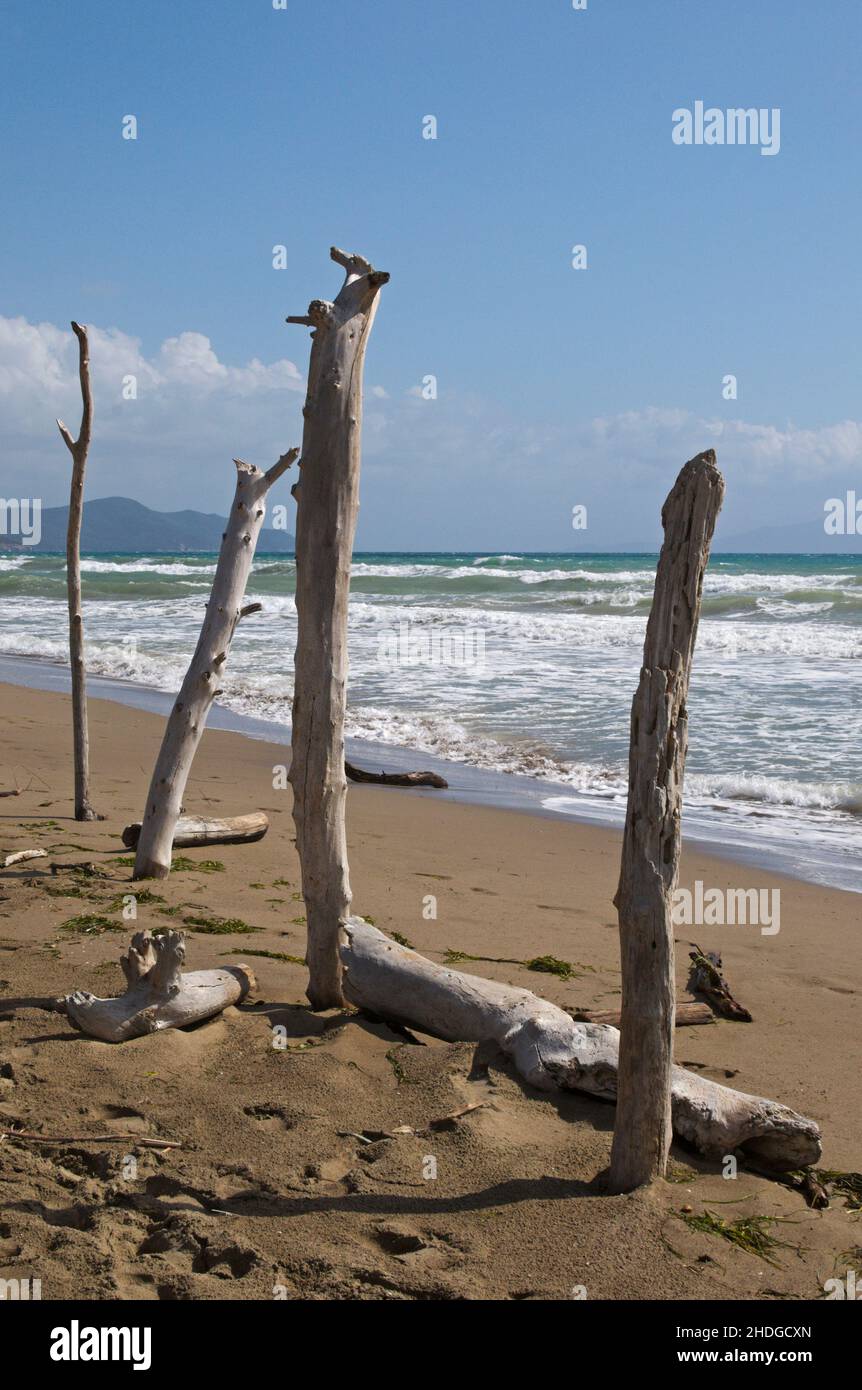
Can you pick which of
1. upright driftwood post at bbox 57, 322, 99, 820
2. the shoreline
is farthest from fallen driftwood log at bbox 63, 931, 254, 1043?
the shoreline

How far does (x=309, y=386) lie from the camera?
4.84 meters

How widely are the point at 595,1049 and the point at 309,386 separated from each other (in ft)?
9.84

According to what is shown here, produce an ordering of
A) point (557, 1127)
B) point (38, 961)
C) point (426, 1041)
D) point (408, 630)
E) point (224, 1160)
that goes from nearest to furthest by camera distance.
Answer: point (224, 1160), point (557, 1127), point (426, 1041), point (38, 961), point (408, 630)

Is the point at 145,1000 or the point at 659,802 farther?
the point at 145,1000

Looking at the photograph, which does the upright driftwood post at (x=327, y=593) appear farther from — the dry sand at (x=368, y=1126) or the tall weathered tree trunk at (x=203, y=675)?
the tall weathered tree trunk at (x=203, y=675)

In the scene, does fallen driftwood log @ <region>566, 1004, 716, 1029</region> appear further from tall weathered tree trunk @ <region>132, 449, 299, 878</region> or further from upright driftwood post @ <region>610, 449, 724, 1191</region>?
tall weathered tree trunk @ <region>132, 449, 299, 878</region>

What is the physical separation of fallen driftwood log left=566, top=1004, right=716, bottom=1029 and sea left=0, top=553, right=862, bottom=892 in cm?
271

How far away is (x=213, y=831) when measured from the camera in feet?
25.4

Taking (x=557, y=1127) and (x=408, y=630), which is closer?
(x=557, y=1127)

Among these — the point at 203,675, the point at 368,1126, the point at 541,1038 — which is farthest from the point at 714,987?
the point at 203,675

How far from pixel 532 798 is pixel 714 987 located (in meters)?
4.85

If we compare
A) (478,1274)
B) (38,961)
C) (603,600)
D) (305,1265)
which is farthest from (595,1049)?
(603,600)

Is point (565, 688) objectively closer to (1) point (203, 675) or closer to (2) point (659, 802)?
(1) point (203, 675)
